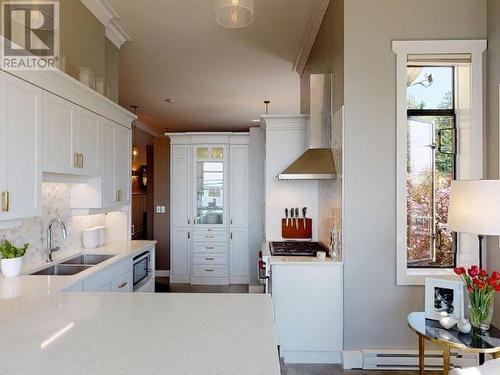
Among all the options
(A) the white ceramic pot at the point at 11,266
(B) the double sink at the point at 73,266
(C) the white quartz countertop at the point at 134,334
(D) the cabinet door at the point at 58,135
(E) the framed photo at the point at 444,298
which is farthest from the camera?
(B) the double sink at the point at 73,266

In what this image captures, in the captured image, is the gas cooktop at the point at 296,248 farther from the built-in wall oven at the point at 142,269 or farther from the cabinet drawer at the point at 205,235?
the cabinet drawer at the point at 205,235

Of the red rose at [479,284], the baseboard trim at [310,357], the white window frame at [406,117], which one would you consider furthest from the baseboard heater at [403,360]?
the red rose at [479,284]

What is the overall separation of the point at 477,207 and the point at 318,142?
1.74m

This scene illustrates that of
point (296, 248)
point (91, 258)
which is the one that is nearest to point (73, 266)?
point (91, 258)

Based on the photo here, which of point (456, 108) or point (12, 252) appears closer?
point (12, 252)

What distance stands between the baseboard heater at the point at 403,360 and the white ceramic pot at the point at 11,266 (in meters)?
2.50

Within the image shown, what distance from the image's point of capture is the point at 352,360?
276cm

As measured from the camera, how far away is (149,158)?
7.53 meters

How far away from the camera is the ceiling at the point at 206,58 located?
3.40 m

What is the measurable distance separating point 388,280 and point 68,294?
2205mm

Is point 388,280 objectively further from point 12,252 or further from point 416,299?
point 12,252

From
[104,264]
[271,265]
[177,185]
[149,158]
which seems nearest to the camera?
[104,264]

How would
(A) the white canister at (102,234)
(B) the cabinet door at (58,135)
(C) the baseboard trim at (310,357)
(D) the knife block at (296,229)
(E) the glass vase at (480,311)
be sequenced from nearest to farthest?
(E) the glass vase at (480,311) → (B) the cabinet door at (58,135) → (C) the baseboard trim at (310,357) → (A) the white canister at (102,234) → (D) the knife block at (296,229)

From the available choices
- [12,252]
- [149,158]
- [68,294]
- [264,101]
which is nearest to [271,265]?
[68,294]
